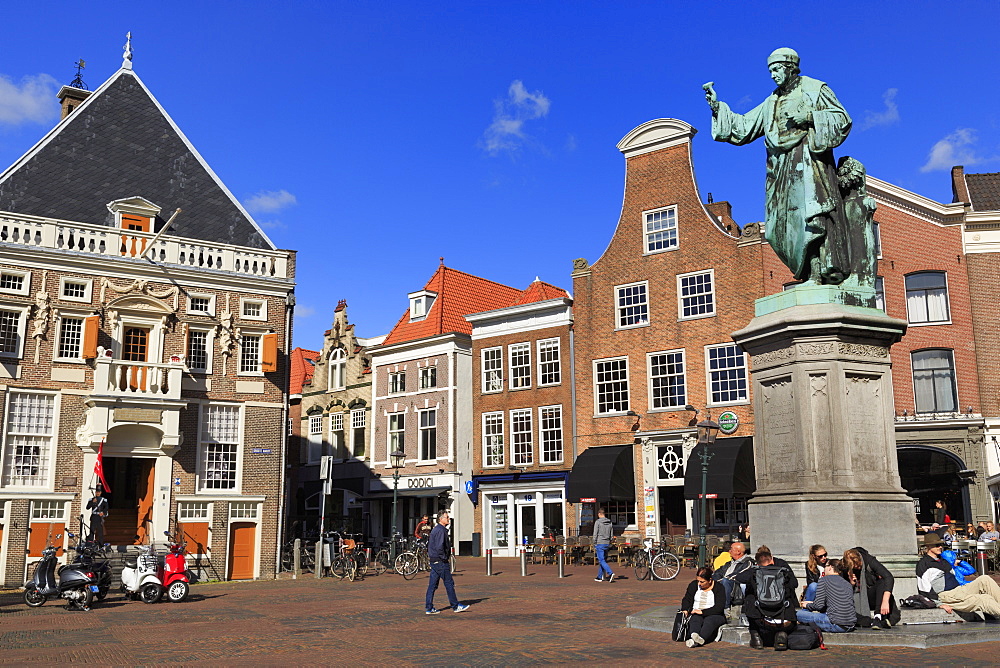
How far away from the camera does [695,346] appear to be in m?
32.5

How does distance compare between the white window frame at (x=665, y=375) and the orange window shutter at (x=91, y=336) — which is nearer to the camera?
the orange window shutter at (x=91, y=336)

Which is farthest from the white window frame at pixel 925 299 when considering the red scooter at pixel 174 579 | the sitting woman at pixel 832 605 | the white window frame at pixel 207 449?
the red scooter at pixel 174 579

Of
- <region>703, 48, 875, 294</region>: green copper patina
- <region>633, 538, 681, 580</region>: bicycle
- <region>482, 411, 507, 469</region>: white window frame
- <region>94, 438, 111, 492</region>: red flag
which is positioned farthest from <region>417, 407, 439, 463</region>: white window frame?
<region>703, 48, 875, 294</region>: green copper patina

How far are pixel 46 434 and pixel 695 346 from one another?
21414 mm

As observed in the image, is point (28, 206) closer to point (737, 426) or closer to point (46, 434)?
point (46, 434)

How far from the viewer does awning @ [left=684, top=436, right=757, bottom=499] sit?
96.0ft

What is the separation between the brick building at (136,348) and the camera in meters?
26.7

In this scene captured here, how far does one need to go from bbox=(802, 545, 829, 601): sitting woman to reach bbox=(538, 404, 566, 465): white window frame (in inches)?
1005

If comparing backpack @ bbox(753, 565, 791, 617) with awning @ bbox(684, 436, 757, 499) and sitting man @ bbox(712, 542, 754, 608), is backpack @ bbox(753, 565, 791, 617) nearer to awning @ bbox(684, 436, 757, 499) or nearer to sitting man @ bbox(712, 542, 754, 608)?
sitting man @ bbox(712, 542, 754, 608)

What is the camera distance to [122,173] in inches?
1220

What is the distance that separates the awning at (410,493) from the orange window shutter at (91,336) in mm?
16769

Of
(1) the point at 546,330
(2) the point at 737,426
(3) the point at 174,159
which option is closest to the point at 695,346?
(2) the point at 737,426

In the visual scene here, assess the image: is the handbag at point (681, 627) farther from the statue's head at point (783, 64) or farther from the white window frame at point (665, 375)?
the white window frame at point (665, 375)

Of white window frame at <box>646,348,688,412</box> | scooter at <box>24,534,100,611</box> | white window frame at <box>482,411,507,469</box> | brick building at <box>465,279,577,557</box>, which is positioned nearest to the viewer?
scooter at <box>24,534,100,611</box>
